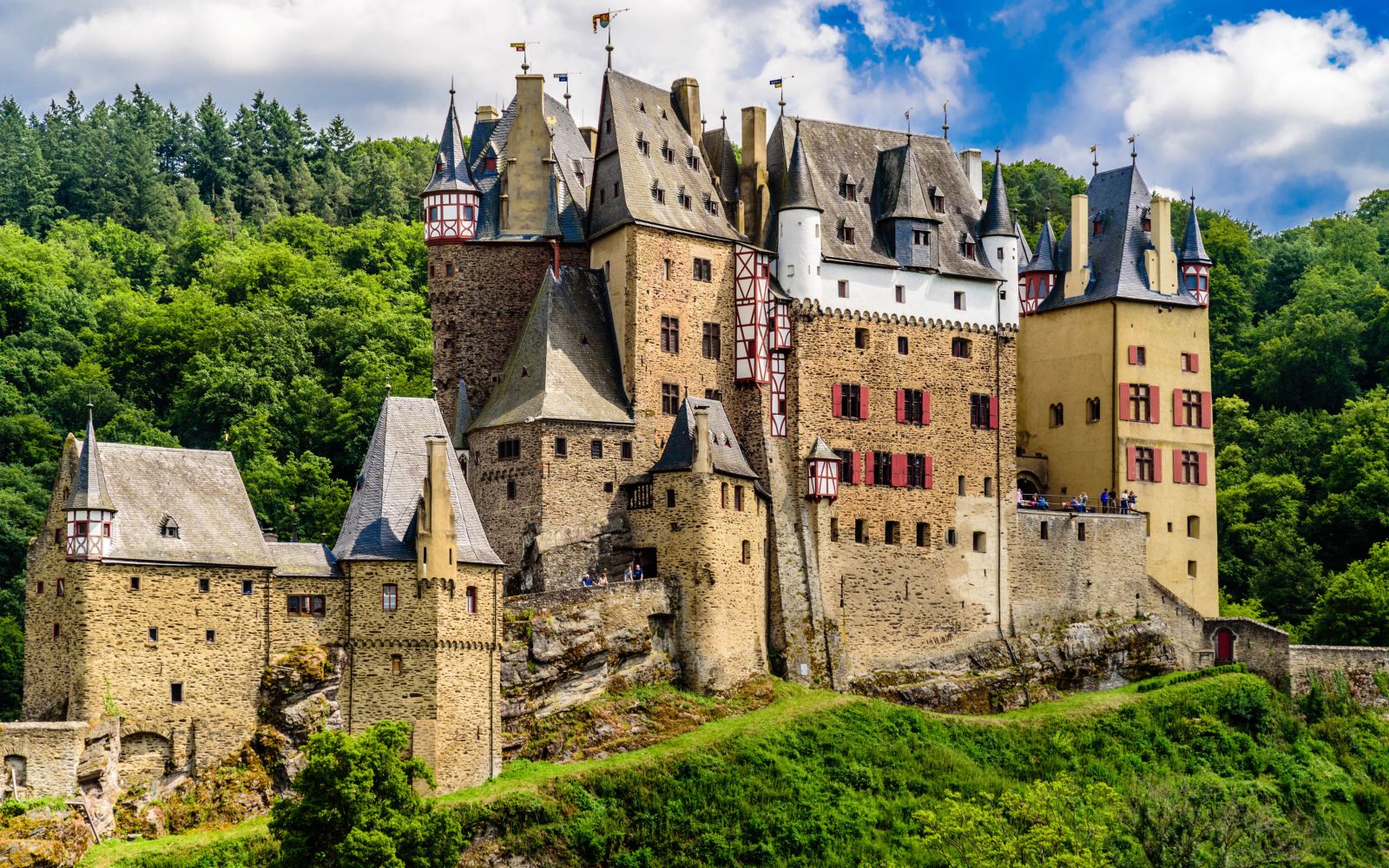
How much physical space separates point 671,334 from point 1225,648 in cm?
2014

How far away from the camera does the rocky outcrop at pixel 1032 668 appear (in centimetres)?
6725

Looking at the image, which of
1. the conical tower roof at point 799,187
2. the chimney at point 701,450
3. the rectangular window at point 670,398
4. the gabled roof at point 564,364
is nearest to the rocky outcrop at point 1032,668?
the chimney at point 701,450

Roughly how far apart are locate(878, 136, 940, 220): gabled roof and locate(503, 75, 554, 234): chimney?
10.5m

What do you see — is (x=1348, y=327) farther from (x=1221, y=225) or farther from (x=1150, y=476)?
(x=1150, y=476)

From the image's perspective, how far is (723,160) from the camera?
70812mm

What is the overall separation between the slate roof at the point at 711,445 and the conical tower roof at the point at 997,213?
40.0ft

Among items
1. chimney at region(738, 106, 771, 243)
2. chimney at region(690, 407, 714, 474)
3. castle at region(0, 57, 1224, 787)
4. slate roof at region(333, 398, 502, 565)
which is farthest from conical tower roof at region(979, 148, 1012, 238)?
slate roof at region(333, 398, 502, 565)

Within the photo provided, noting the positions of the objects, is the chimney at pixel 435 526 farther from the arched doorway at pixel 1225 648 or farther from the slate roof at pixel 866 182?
the arched doorway at pixel 1225 648

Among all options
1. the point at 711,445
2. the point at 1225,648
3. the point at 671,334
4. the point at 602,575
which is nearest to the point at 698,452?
the point at 711,445

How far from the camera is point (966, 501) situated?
230 feet

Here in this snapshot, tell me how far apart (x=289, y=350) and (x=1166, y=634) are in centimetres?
3326

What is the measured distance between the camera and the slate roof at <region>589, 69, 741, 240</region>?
6644 centimetres

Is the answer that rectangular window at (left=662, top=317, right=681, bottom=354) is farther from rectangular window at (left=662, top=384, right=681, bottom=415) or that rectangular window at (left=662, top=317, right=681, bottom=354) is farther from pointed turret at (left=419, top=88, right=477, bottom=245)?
pointed turret at (left=419, top=88, right=477, bottom=245)

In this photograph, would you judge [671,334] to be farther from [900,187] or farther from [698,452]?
[900,187]
